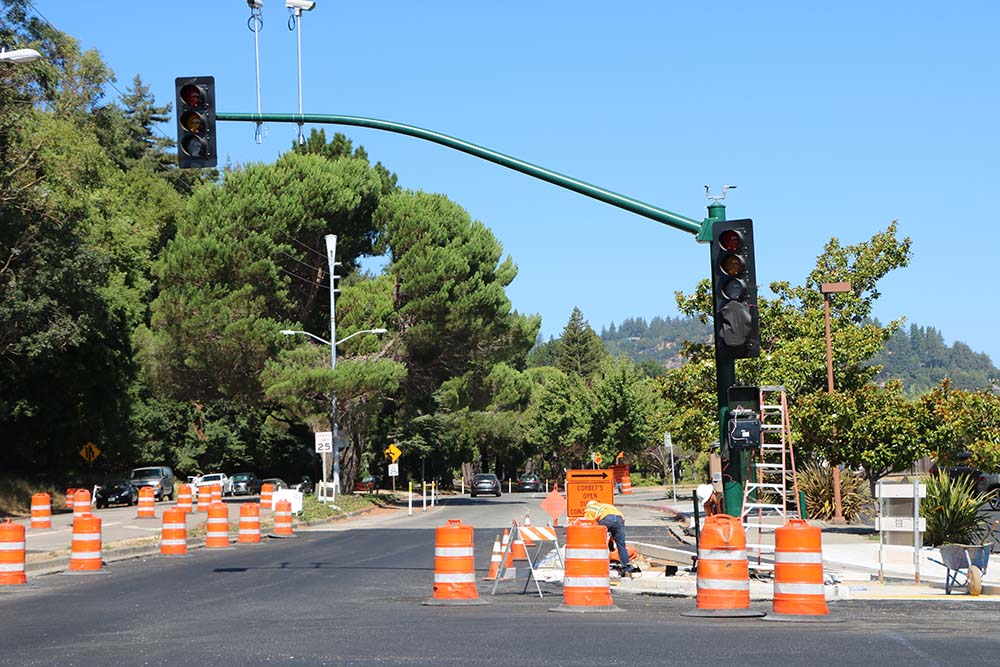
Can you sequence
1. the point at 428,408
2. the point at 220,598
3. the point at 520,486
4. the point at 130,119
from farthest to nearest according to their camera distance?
the point at 130,119 → the point at 520,486 → the point at 428,408 → the point at 220,598

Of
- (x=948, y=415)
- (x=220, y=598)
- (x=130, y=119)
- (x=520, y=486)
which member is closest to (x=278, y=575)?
(x=220, y=598)

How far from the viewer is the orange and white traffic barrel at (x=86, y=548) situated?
2103 cm

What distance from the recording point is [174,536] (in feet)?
83.3

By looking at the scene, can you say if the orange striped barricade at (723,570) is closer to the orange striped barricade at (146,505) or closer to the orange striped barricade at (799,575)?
the orange striped barricade at (799,575)

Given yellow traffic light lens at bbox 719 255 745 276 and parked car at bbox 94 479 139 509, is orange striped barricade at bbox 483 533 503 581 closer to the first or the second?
yellow traffic light lens at bbox 719 255 745 276

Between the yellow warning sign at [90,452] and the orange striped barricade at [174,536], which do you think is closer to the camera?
the orange striped barricade at [174,536]

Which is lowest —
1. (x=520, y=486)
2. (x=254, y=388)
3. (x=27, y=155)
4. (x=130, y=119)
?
(x=520, y=486)

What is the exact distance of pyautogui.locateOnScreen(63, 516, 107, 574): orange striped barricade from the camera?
21031mm

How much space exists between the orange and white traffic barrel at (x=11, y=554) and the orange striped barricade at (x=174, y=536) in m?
6.74

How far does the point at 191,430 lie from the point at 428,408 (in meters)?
18.2

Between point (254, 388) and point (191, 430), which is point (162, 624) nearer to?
point (254, 388)

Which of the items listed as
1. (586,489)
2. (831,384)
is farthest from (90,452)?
(586,489)

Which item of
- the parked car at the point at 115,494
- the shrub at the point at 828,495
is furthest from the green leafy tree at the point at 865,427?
the parked car at the point at 115,494

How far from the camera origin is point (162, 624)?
1341cm
